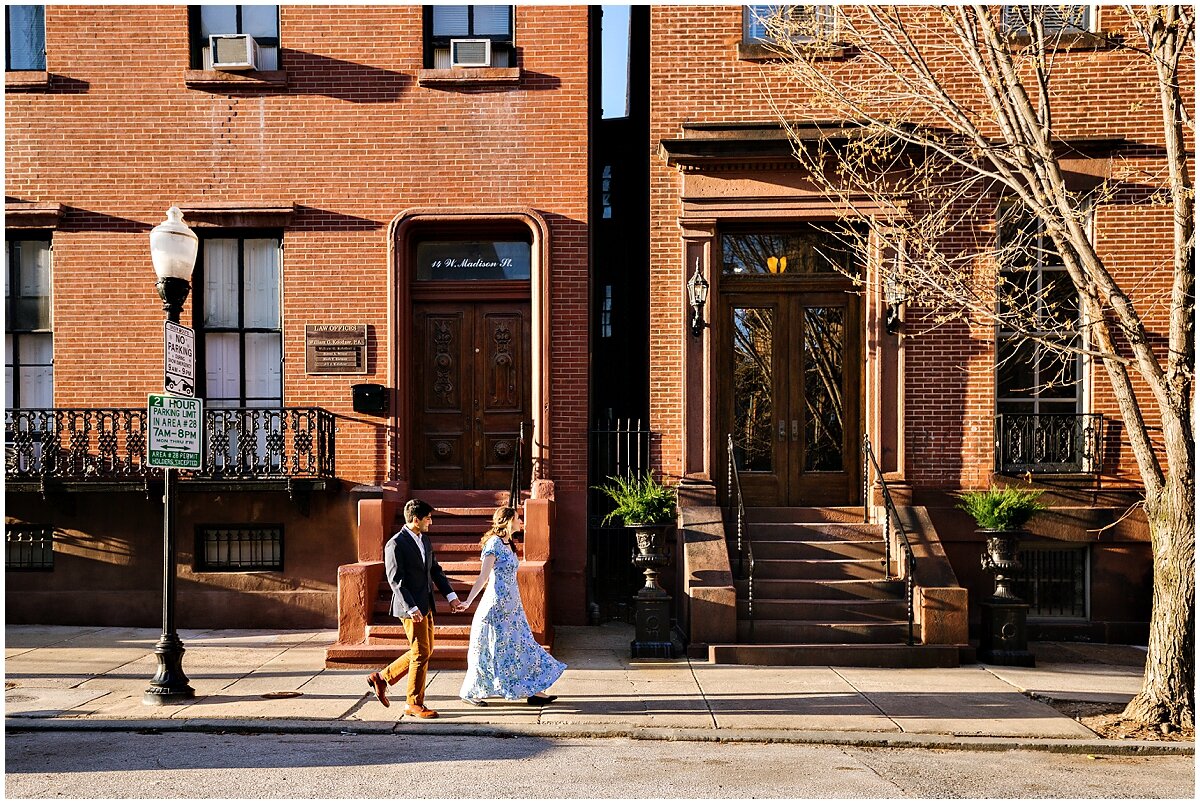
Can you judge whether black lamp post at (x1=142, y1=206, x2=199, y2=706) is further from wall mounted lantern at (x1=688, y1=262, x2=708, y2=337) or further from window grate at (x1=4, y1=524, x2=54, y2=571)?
wall mounted lantern at (x1=688, y1=262, x2=708, y2=337)

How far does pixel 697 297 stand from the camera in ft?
44.0

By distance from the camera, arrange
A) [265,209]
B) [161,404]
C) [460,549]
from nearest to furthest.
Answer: [161,404]
[460,549]
[265,209]

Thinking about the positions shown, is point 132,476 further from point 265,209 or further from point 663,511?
point 663,511

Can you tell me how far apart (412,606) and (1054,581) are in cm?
825

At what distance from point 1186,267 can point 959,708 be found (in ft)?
13.0

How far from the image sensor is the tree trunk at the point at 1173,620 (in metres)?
8.88

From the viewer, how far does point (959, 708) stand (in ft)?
31.2

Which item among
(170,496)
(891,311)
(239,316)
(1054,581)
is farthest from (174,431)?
(1054,581)

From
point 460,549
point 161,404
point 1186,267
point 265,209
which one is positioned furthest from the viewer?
point 265,209

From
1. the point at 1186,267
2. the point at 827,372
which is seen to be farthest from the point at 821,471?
the point at 1186,267

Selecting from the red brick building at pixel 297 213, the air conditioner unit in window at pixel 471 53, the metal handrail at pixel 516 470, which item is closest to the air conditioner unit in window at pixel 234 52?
the red brick building at pixel 297 213

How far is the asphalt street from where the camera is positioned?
7098mm

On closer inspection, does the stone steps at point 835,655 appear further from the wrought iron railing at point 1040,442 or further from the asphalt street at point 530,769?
the wrought iron railing at point 1040,442

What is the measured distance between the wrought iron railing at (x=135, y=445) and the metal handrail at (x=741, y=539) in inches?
187
